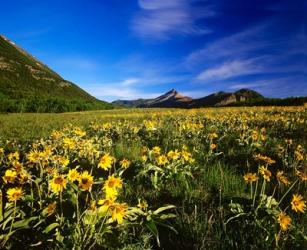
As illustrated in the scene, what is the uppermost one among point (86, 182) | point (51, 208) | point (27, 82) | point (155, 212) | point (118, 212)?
point (27, 82)

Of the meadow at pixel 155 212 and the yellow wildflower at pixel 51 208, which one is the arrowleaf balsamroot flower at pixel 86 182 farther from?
the yellow wildflower at pixel 51 208

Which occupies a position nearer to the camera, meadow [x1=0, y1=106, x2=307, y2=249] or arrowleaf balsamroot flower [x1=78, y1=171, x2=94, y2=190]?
arrowleaf balsamroot flower [x1=78, y1=171, x2=94, y2=190]

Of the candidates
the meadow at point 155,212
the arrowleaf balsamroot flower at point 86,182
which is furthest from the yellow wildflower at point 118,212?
the arrowleaf balsamroot flower at point 86,182

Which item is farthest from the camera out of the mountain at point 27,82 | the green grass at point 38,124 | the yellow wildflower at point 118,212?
the mountain at point 27,82

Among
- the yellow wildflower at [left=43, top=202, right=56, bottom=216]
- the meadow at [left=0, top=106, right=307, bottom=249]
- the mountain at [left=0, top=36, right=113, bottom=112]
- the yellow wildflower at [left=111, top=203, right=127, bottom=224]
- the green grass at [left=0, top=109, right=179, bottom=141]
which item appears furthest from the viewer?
the mountain at [left=0, top=36, right=113, bottom=112]

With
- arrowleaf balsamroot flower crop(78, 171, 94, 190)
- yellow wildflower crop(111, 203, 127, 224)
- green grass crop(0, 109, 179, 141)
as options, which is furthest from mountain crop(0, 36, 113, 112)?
yellow wildflower crop(111, 203, 127, 224)

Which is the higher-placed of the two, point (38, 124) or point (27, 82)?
point (27, 82)

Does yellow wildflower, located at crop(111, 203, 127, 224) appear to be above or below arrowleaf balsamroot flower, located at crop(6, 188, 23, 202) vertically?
below

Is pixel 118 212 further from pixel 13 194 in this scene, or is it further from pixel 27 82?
pixel 27 82

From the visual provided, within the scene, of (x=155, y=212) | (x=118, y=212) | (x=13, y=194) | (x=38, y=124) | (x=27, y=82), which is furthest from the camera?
(x=27, y=82)

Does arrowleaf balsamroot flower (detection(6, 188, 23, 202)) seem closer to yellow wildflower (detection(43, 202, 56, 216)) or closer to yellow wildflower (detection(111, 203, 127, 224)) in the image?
yellow wildflower (detection(43, 202, 56, 216))

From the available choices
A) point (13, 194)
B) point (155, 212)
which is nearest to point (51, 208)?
point (13, 194)

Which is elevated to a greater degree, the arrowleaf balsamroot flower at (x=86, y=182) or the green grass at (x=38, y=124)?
the arrowleaf balsamroot flower at (x=86, y=182)

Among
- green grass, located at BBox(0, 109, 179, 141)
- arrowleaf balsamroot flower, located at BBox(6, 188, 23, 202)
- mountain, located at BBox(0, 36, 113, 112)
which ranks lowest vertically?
green grass, located at BBox(0, 109, 179, 141)
